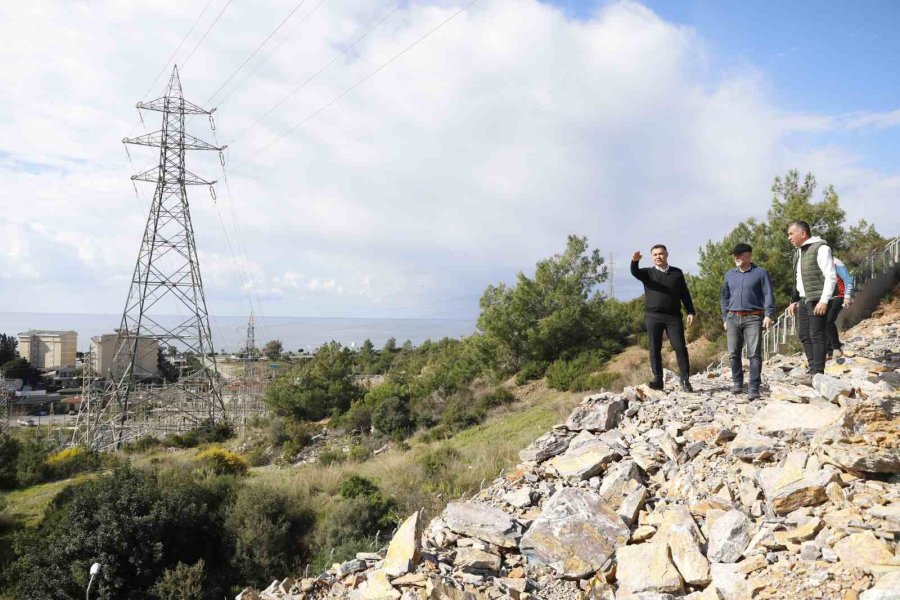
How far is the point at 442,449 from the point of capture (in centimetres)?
1269

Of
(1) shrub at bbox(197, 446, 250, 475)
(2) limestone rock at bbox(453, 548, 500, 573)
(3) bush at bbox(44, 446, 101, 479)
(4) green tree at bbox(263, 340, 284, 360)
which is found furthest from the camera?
(4) green tree at bbox(263, 340, 284, 360)

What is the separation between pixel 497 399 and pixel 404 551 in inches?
622

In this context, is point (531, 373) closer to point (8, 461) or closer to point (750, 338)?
point (750, 338)

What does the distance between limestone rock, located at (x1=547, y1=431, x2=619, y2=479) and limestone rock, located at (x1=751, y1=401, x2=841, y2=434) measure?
1.49 meters

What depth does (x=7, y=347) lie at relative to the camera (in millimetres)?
59844

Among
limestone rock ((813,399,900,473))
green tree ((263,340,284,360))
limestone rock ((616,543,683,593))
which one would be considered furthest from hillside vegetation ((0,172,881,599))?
green tree ((263,340,284,360))

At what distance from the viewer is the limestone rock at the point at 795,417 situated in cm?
497

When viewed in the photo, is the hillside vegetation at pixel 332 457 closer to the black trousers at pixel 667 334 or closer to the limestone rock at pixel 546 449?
the limestone rock at pixel 546 449

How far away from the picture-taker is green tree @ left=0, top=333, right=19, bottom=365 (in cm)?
5718

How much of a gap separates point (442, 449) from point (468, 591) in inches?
350

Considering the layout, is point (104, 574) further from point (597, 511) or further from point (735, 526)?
point (735, 526)

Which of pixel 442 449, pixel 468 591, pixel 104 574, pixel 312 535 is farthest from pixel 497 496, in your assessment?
pixel 442 449

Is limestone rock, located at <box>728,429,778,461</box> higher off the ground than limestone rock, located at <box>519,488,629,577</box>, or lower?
higher

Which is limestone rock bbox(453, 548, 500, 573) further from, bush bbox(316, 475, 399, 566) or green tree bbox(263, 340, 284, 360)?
green tree bbox(263, 340, 284, 360)
